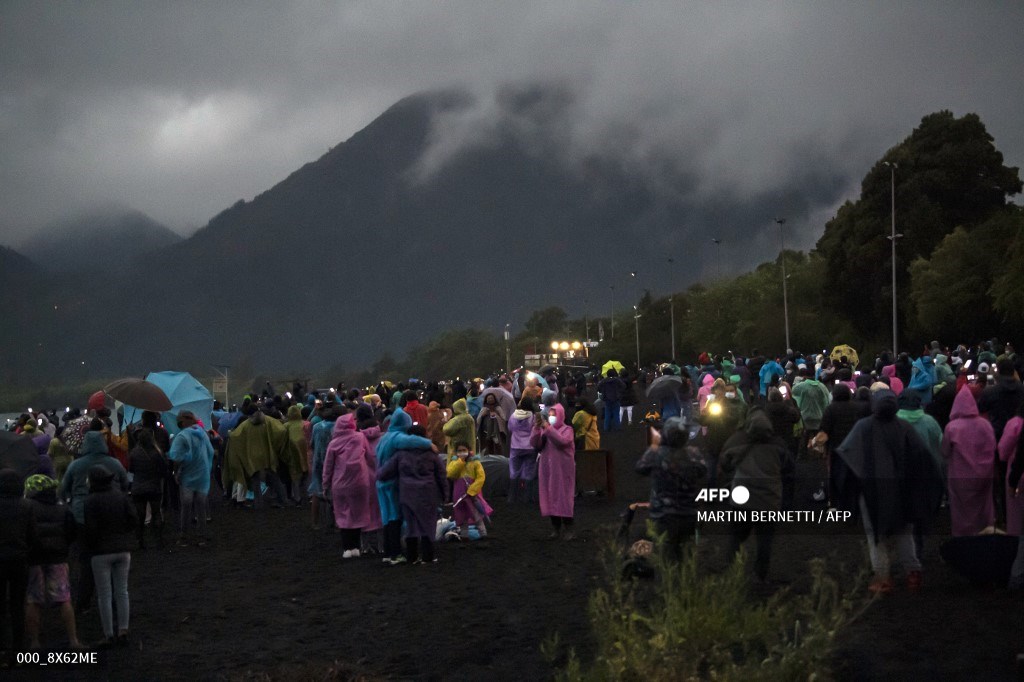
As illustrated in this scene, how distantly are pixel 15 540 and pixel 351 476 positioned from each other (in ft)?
18.6

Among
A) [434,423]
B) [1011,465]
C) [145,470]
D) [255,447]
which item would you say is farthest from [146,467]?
[1011,465]

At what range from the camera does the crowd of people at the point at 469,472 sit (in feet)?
30.7

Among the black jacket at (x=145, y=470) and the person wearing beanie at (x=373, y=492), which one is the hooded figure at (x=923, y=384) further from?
the black jacket at (x=145, y=470)

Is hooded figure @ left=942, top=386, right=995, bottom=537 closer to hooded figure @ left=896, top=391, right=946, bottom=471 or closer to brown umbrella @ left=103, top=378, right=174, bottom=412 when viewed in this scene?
hooded figure @ left=896, top=391, right=946, bottom=471

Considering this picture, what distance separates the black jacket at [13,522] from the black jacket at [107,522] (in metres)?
0.48

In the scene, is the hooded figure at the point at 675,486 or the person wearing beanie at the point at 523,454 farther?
the person wearing beanie at the point at 523,454

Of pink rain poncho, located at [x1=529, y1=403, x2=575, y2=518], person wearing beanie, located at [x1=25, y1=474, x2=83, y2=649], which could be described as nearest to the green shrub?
person wearing beanie, located at [x1=25, y1=474, x2=83, y2=649]

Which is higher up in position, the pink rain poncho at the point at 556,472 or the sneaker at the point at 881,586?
the pink rain poncho at the point at 556,472

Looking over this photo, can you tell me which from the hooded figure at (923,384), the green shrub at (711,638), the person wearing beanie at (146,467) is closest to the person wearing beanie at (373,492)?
the person wearing beanie at (146,467)

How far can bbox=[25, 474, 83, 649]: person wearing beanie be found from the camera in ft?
29.9

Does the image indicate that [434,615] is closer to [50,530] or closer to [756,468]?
[756,468]

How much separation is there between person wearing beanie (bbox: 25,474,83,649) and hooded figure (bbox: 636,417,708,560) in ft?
15.5

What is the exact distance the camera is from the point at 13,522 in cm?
873

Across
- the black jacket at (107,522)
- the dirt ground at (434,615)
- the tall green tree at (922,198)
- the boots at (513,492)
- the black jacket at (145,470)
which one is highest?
the tall green tree at (922,198)
